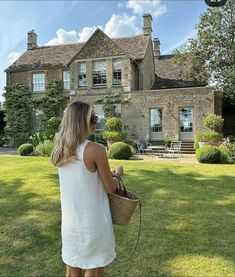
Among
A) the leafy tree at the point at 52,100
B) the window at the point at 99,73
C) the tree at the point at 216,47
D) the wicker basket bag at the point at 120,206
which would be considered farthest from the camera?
the leafy tree at the point at 52,100

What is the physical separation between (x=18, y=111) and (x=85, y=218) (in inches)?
1024

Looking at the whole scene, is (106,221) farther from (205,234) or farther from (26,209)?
(26,209)

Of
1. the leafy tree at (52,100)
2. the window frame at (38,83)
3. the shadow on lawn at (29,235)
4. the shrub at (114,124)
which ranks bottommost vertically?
the shadow on lawn at (29,235)

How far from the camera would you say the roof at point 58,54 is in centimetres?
2563

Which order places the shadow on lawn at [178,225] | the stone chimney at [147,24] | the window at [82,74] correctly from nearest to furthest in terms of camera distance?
the shadow on lawn at [178,225] → the window at [82,74] → the stone chimney at [147,24]

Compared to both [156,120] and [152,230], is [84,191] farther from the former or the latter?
[156,120]

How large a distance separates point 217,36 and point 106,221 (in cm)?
2388

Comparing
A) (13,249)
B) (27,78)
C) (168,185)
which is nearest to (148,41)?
(27,78)

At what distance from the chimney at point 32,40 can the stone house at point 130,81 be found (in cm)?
73

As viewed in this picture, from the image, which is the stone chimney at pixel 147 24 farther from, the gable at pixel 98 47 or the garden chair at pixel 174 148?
the garden chair at pixel 174 148

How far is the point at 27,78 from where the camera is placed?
2786cm

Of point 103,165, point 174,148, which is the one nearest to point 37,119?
point 174,148

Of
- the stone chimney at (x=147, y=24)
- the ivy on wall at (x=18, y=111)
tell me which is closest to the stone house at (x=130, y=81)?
the stone chimney at (x=147, y=24)

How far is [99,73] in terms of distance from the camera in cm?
2480
